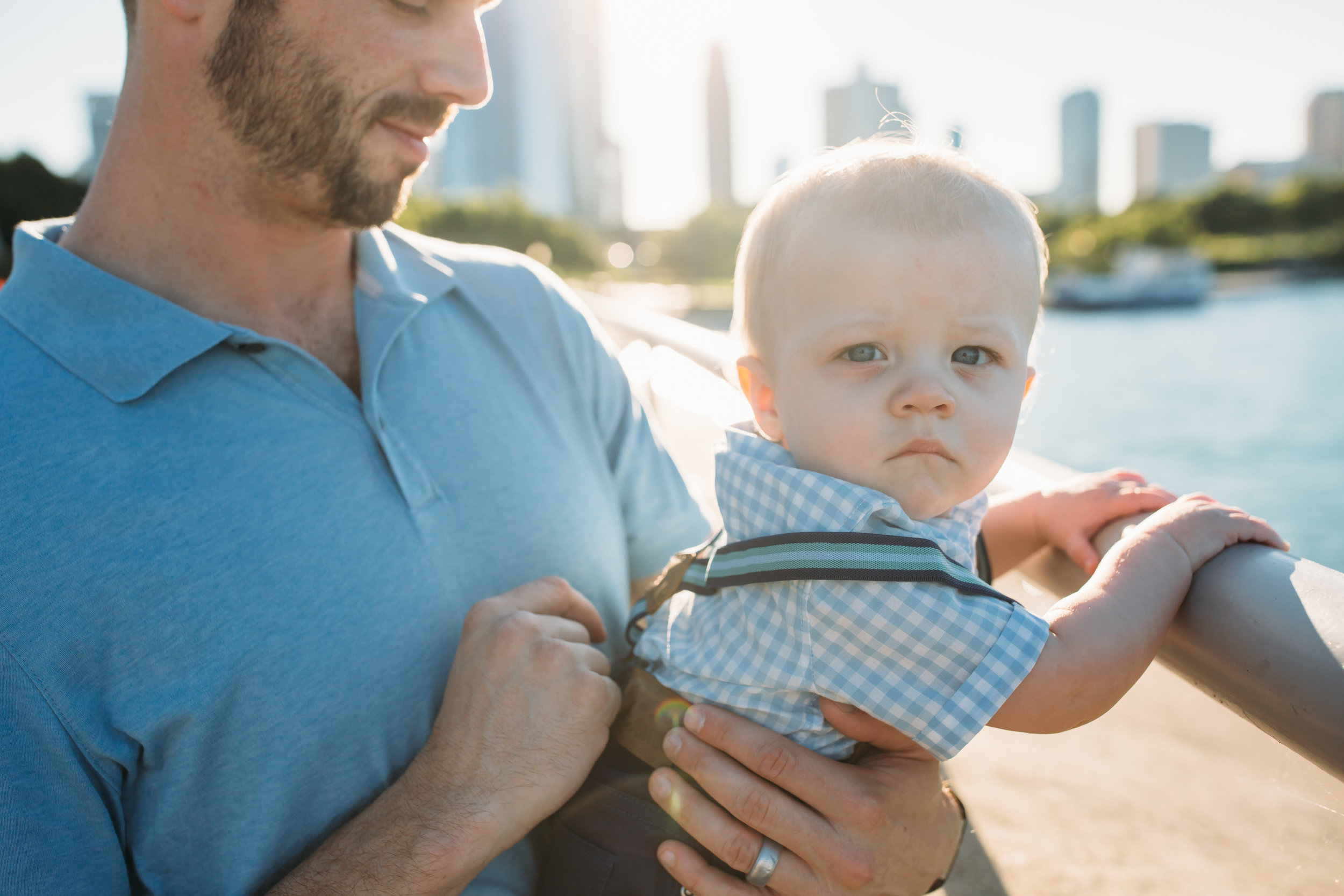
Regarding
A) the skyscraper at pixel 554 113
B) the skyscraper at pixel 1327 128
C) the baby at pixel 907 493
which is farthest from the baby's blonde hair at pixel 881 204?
the skyscraper at pixel 554 113

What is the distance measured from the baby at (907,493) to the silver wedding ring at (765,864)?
15 cm

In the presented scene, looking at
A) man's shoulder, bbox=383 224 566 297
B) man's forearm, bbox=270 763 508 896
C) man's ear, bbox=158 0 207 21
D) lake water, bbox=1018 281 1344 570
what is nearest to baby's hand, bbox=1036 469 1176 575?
man's forearm, bbox=270 763 508 896

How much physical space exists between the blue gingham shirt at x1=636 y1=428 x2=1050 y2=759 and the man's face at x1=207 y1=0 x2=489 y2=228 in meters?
0.78

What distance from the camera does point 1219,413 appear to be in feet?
82.4

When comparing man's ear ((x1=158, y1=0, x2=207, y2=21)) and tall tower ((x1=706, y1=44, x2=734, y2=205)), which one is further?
tall tower ((x1=706, y1=44, x2=734, y2=205))

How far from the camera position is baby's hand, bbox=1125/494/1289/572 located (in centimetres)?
90

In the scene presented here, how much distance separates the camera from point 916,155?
1.13 meters

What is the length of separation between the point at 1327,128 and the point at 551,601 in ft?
239

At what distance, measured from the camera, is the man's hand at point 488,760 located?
39.8 inches

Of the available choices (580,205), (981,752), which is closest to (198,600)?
(981,752)

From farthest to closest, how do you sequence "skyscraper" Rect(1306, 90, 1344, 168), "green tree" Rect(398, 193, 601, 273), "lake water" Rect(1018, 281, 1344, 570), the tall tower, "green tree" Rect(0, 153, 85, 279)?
the tall tower → "green tree" Rect(398, 193, 601, 273) → "skyscraper" Rect(1306, 90, 1344, 168) → "green tree" Rect(0, 153, 85, 279) → "lake water" Rect(1018, 281, 1344, 570)

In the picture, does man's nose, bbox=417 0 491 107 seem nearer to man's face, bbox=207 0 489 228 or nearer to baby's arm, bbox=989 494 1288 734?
man's face, bbox=207 0 489 228

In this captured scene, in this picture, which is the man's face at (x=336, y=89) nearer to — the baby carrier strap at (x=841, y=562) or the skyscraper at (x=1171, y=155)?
the baby carrier strap at (x=841, y=562)

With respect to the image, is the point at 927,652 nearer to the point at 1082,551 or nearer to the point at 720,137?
the point at 1082,551
